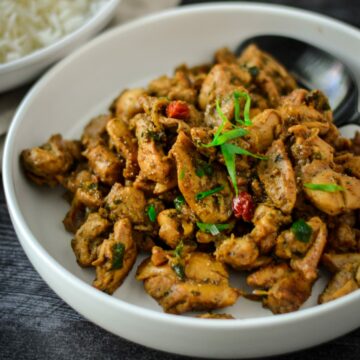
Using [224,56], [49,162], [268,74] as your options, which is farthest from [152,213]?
[224,56]

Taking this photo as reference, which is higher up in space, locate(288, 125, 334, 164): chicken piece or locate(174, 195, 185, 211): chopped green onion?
locate(288, 125, 334, 164): chicken piece

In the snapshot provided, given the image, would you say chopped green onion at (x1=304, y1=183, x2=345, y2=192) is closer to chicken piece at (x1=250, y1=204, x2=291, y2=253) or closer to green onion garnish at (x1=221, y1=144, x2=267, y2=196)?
chicken piece at (x1=250, y1=204, x2=291, y2=253)

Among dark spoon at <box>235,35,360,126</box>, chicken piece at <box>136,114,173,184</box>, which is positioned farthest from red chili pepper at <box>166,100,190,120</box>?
dark spoon at <box>235,35,360,126</box>

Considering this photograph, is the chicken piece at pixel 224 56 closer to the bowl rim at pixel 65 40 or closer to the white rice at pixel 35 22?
the bowl rim at pixel 65 40

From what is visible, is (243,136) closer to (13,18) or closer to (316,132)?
(316,132)

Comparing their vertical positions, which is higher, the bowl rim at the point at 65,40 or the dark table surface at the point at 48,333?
the bowl rim at the point at 65,40

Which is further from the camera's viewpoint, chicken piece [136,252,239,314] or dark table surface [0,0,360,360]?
dark table surface [0,0,360,360]

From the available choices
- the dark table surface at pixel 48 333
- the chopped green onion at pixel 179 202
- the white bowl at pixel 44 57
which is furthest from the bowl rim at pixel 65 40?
the chopped green onion at pixel 179 202
